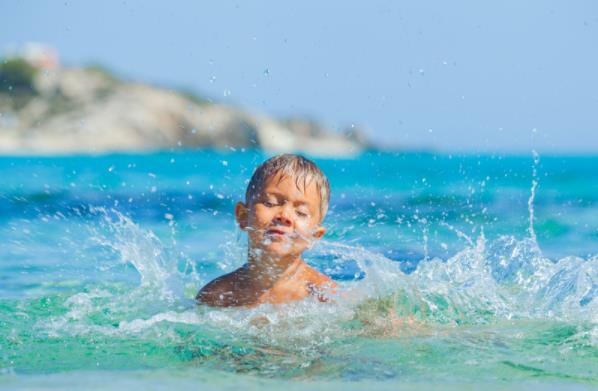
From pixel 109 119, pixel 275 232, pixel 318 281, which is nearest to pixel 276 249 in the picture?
pixel 275 232

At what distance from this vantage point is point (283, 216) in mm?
4555

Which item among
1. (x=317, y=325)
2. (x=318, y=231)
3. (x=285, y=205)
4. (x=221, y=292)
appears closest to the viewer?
(x=317, y=325)

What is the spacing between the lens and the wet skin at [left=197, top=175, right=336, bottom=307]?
4582 mm

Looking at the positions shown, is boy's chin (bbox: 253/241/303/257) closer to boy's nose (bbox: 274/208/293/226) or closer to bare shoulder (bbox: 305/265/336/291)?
boy's nose (bbox: 274/208/293/226)

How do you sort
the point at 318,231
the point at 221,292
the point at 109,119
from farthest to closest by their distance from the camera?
the point at 109,119 → the point at 221,292 → the point at 318,231

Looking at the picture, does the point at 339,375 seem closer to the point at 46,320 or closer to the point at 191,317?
the point at 191,317

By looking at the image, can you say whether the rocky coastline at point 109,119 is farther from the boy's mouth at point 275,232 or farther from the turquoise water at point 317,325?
the boy's mouth at point 275,232

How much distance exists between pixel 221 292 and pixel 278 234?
0.51m

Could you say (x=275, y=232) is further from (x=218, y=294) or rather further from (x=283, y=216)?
(x=218, y=294)

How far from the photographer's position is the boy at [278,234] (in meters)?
4.58

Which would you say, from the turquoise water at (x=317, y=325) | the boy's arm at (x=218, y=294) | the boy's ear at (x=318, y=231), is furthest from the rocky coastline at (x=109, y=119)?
the boy's ear at (x=318, y=231)

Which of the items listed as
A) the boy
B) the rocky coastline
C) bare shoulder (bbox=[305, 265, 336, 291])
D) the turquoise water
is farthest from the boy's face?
the rocky coastline

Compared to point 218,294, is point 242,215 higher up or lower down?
higher up

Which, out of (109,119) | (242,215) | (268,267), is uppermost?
(109,119)
